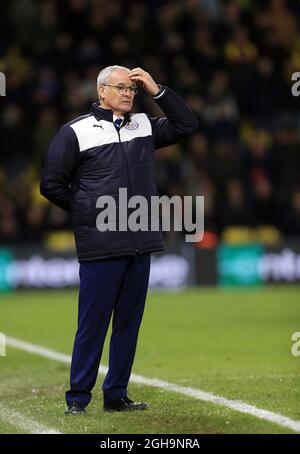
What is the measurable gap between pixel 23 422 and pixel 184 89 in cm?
1416

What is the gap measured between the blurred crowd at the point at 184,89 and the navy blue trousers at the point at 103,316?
37.5ft

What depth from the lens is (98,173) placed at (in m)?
7.75

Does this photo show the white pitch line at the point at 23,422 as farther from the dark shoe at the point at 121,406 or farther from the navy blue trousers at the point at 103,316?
the dark shoe at the point at 121,406

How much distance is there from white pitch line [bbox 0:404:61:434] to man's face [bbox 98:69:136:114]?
2.21 metres

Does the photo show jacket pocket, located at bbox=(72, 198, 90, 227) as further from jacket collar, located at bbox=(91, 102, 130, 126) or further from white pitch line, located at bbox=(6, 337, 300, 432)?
white pitch line, located at bbox=(6, 337, 300, 432)

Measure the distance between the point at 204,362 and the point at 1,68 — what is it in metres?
11.1

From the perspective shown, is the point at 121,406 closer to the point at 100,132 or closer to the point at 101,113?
the point at 100,132

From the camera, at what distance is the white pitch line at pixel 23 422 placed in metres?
7.10

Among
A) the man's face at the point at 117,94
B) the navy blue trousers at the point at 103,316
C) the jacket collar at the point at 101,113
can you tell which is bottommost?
the navy blue trousers at the point at 103,316

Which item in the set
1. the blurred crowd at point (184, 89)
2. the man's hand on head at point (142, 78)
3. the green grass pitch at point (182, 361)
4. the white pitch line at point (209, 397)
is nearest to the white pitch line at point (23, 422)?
the green grass pitch at point (182, 361)

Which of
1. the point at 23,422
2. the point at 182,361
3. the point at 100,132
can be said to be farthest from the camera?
the point at 182,361

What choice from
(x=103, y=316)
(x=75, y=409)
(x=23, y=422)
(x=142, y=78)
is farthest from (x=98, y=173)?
(x=23, y=422)

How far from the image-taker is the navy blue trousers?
777 centimetres

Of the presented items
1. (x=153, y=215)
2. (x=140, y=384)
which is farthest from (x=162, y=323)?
(x=153, y=215)
